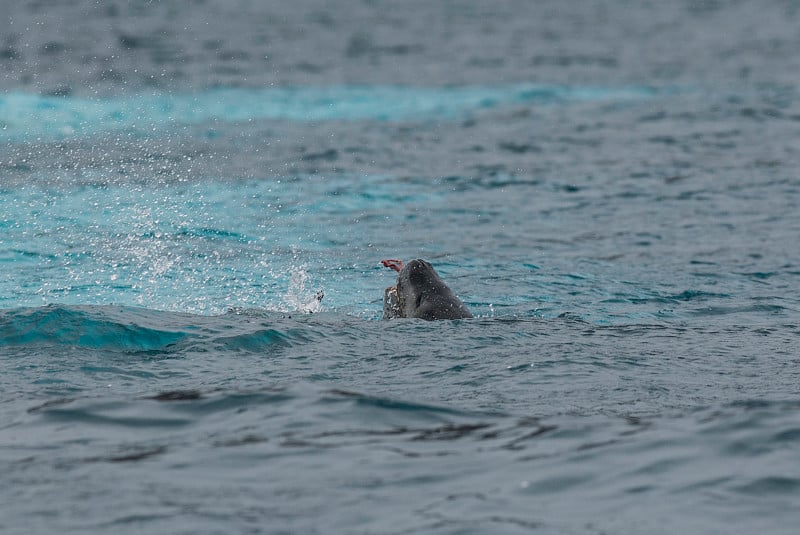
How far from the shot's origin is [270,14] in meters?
45.2

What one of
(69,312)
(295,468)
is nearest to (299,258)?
(69,312)

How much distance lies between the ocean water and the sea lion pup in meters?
0.23

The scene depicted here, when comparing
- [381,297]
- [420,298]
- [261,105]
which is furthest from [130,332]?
[261,105]

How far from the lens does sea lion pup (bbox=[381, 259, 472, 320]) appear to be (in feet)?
27.9

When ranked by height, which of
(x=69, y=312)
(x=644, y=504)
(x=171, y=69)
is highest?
(x=171, y=69)

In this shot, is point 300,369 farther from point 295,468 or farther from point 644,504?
point 644,504

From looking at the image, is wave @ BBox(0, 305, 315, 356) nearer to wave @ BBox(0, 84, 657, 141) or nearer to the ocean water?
the ocean water

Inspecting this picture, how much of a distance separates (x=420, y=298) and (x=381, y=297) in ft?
6.61

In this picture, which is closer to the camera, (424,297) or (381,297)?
(424,297)

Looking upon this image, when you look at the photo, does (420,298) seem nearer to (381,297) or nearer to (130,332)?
(381,297)

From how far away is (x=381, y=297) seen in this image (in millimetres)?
10594

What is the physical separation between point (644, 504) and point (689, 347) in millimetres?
3576

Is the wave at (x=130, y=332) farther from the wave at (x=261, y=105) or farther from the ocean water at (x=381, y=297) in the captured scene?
the wave at (x=261, y=105)

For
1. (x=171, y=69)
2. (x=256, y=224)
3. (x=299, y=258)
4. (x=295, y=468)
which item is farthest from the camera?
(x=171, y=69)
